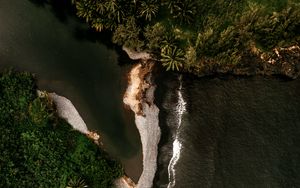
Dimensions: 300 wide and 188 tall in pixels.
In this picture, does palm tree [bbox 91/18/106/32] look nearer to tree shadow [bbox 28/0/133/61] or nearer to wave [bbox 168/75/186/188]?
tree shadow [bbox 28/0/133/61]

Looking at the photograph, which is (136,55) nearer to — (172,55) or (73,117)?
(172,55)

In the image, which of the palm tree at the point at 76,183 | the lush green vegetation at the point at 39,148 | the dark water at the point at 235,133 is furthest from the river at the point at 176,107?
the palm tree at the point at 76,183

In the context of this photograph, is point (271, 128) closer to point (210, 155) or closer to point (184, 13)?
point (210, 155)

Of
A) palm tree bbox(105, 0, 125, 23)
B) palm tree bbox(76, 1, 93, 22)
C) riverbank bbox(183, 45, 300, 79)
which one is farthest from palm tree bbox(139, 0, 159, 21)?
riverbank bbox(183, 45, 300, 79)

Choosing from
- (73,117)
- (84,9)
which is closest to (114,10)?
(84,9)

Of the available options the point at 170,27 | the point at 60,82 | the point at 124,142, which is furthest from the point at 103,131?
the point at 170,27
